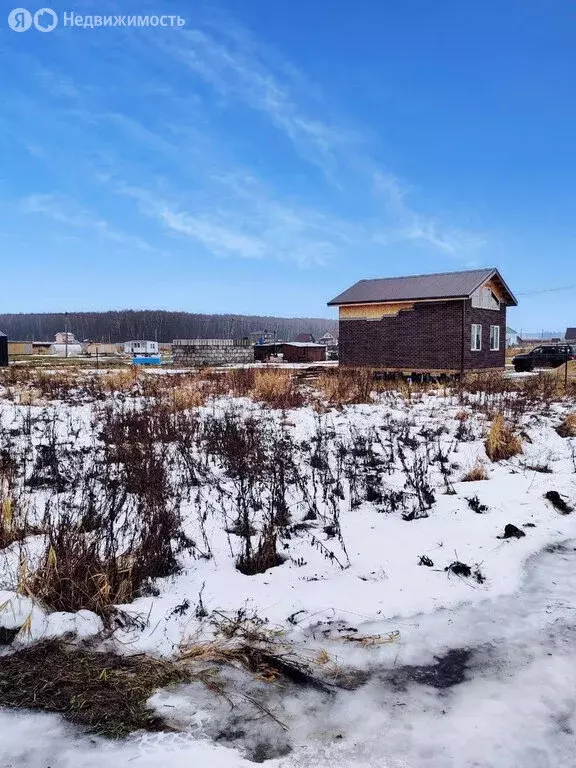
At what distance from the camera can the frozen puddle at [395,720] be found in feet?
7.59

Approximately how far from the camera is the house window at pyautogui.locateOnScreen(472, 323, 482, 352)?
23.7 m

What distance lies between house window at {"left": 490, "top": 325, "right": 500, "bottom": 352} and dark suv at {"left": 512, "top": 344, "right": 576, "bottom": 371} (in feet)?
14.5

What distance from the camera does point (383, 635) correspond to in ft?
11.0

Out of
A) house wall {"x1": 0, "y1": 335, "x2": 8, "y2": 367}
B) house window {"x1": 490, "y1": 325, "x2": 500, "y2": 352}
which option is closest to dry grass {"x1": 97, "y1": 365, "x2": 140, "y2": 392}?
house window {"x1": 490, "y1": 325, "x2": 500, "y2": 352}

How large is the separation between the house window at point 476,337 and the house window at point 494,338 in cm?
140

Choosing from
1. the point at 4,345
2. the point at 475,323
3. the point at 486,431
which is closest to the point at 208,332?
the point at 4,345

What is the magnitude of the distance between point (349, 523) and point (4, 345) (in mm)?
46177

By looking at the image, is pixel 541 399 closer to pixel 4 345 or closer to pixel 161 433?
pixel 161 433

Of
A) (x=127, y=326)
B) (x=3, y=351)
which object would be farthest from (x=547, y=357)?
(x=127, y=326)

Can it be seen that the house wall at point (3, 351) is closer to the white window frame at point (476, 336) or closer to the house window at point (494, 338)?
the white window frame at point (476, 336)

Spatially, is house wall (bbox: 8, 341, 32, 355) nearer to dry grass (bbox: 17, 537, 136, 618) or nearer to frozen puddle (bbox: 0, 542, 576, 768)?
dry grass (bbox: 17, 537, 136, 618)

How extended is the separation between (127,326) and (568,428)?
156560mm

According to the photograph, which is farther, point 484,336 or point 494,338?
point 494,338

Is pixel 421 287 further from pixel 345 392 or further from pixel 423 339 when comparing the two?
pixel 345 392
